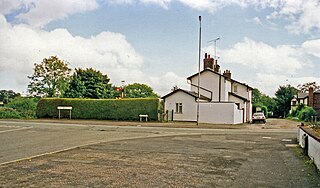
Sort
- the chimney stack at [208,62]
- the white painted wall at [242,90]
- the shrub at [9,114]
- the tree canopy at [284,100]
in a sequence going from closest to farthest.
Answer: the shrub at [9,114] → the chimney stack at [208,62] → the white painted wall at [242,90] → the tree canopy at [284,100]

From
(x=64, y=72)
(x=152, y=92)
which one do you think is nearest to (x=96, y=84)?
(x=64, y=72)

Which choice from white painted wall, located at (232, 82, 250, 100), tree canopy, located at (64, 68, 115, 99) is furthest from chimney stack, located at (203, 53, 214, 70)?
tree canopy, located at (64, 68, 115, 99)

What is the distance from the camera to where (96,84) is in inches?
2431

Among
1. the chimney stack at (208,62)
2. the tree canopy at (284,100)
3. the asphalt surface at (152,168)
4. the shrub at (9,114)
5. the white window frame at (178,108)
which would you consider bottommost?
the asphalt surface at (152,168)

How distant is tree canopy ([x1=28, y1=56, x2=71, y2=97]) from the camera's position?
57375 millimetres

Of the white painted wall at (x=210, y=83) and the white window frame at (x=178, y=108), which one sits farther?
the white painted wall at (x=210, y=83)

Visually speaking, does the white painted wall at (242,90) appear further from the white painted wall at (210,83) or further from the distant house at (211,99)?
the white painted wall at (210,83)

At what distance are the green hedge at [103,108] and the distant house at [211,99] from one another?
7.53 ft

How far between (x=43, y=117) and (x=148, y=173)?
37.3m

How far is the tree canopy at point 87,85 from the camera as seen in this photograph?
58594 millimetres

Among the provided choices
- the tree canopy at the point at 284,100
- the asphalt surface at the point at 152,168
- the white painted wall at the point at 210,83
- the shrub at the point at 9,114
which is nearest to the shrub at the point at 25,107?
the shrub at the point at 9,114

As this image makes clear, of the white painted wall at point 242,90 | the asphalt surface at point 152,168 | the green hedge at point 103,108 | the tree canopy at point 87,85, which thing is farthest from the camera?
the tree canopy at point 87,85

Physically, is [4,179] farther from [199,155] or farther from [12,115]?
[12,115]

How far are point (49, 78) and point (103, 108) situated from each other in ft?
66.2
